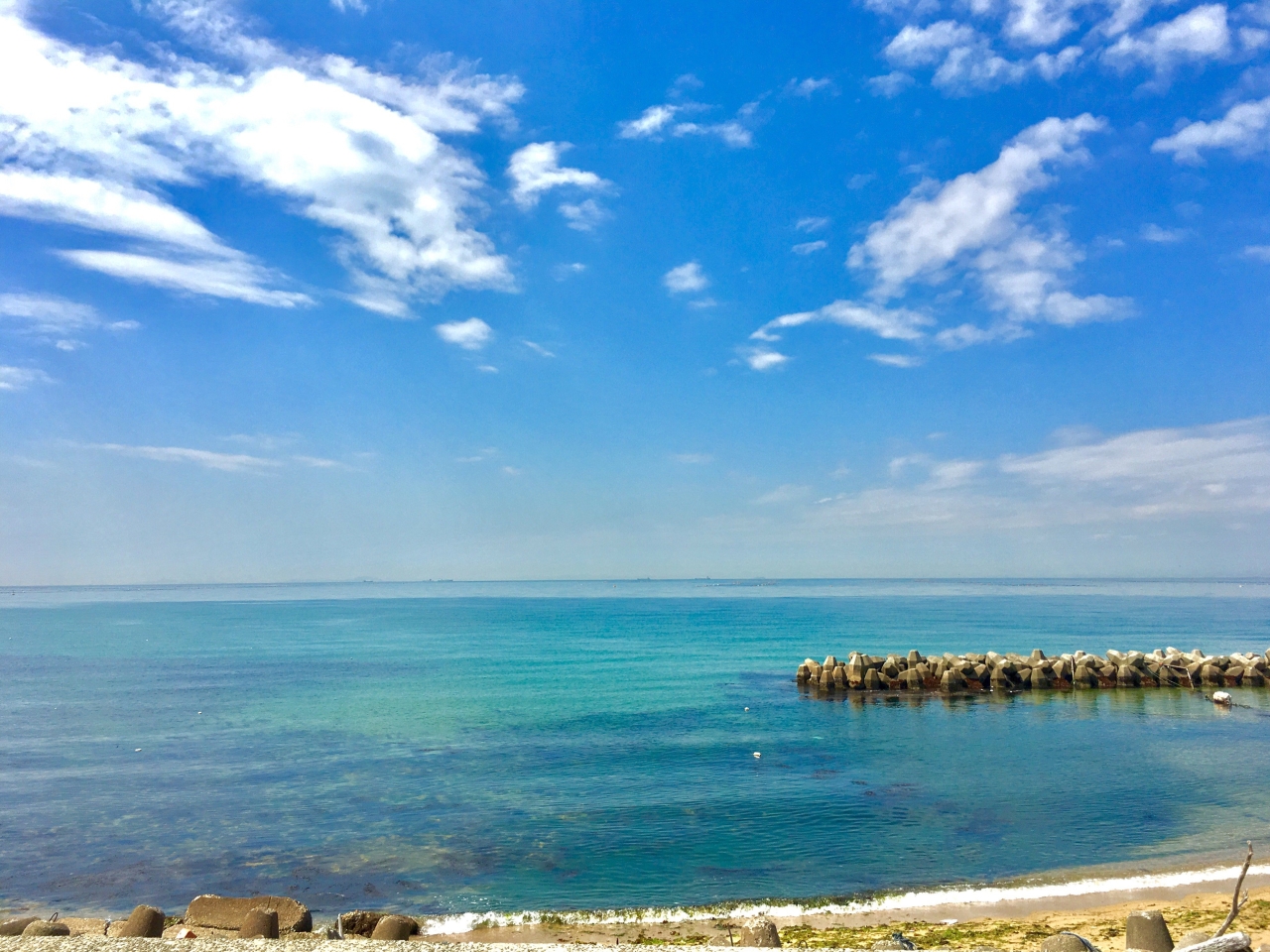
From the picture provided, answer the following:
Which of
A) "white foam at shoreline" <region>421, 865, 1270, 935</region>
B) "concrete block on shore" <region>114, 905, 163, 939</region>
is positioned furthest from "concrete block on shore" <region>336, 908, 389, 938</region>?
"concrete block on shore" <region>114, 905, 163, 939</region>

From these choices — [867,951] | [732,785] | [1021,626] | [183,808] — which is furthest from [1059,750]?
[1021,626]

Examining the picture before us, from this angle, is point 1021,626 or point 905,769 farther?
point 1021,626

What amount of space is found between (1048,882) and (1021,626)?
7197 cm

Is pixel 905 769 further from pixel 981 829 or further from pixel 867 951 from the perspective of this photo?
pixel 867 951

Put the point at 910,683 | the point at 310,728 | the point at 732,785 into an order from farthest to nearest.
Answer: the point at 910,683 → the point at 310,728 → the point at 732,785

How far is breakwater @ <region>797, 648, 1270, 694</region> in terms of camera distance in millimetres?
38669

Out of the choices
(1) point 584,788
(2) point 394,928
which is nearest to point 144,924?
(2) point 394,928

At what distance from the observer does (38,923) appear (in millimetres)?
10016

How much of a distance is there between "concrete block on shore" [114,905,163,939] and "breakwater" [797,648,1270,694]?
32395 mm

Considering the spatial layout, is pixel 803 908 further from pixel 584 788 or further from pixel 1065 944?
pixel 584 788

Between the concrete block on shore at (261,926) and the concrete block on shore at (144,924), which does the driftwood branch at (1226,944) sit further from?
the concrete block on shore at (144,924)

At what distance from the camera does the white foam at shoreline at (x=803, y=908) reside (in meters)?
13.6

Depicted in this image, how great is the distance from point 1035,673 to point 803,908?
3029 centimetres

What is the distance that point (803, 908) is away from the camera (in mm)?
13867
